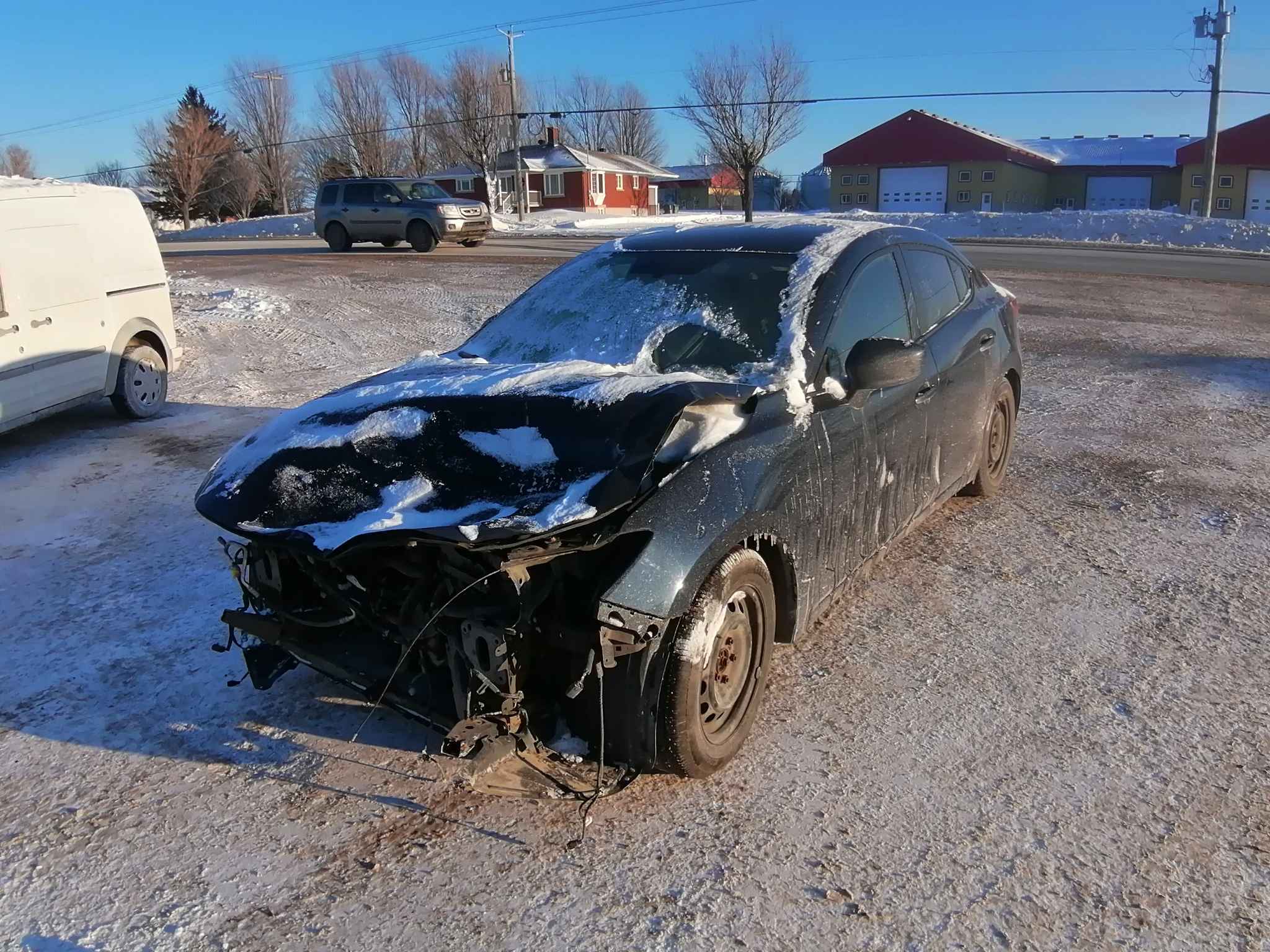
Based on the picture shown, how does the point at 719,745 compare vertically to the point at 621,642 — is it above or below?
below

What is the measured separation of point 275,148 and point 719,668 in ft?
239

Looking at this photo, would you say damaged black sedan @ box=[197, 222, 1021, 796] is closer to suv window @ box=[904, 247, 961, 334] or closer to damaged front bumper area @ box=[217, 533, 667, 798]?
damaged front bumper area @ box=[217, 533, 667, 798]

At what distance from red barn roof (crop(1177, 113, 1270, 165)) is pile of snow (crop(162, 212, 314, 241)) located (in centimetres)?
4618

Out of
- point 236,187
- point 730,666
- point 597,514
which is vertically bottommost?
point 730,666

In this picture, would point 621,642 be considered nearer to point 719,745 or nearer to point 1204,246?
point 719,745

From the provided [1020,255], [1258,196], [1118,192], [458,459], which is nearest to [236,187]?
[1020,255]

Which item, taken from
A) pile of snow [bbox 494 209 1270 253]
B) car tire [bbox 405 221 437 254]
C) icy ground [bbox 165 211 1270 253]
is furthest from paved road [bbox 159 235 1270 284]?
pile of snow [bbox 494 209 1270 253]

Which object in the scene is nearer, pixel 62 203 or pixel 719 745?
pixel 719 745

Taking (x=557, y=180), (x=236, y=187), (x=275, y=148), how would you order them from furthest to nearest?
(x=275, y=148) → (x=236, y=187) → (x=557, y=180)

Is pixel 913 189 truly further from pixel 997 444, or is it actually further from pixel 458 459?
pixel 458 459

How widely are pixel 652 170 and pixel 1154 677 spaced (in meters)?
67.5

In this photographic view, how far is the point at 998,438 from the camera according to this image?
5.77 metres

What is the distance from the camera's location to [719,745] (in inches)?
124

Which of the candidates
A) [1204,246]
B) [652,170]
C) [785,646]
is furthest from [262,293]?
[652,170]
